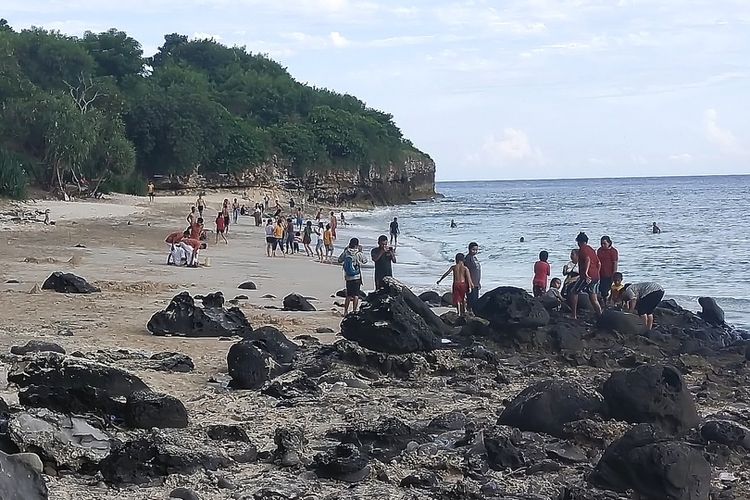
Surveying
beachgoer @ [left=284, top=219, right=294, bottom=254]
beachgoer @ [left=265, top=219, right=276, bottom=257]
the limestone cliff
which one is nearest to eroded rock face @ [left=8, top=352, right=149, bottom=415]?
beachgoer @ [left=265, top=219, right=276, bottom=257]

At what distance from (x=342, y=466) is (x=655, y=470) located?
2169 millimetres

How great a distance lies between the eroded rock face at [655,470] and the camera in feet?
21.3

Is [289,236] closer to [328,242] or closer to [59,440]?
[328,242]

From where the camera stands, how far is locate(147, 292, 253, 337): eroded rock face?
40.2 ft

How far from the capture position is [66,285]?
15.6 meters

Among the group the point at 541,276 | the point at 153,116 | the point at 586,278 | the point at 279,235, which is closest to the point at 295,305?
the point at 541,276

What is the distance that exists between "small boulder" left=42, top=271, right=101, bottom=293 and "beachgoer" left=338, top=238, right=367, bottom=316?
14.0ft

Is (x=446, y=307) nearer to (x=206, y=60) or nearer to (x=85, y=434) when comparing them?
(x=85, y=434)

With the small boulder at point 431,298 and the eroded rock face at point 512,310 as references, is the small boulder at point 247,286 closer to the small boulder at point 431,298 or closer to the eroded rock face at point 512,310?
the small boulder at point 431,298

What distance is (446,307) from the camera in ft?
56.7

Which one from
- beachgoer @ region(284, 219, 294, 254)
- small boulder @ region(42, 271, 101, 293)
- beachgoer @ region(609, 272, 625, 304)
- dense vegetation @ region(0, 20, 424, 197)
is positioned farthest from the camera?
dense vegetation @ region(0, 20, 424, 197)

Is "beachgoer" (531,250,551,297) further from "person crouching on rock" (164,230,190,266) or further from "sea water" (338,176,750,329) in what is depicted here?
"person crouching on rock" (164,230,190,266)

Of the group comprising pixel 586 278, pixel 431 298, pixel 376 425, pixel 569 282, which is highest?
pixel 586 278

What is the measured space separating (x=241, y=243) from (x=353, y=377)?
923 inches
